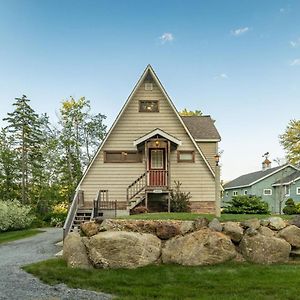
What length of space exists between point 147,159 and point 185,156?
2.02m

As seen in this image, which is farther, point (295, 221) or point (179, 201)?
point (179, 201)

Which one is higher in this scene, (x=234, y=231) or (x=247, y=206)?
(x=247, y=206)

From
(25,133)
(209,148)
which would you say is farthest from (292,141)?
(25,133)

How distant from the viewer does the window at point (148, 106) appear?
55.8 ft

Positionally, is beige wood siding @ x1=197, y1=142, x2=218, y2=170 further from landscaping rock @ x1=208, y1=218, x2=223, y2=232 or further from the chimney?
the chimney

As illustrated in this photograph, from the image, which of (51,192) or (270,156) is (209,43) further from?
(270,156)

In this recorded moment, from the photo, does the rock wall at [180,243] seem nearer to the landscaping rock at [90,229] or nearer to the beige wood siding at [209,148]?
the landscaping rock at [90,229]

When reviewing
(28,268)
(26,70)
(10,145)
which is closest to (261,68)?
(26,70)

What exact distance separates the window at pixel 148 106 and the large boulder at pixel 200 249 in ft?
31.0

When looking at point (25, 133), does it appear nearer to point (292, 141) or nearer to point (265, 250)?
point (265, 250)

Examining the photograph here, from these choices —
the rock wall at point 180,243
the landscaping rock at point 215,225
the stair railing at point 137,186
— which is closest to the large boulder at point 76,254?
the rock wall at point 180,243

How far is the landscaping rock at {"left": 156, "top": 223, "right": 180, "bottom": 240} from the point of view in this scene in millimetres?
8891

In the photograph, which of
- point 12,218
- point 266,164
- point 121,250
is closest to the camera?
point 121,250

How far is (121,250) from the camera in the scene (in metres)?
8.12
